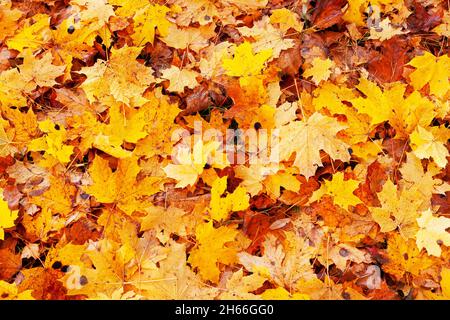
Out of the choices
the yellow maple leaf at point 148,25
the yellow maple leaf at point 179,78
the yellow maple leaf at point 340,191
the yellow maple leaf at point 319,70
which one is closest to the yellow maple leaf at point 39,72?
the yellow maple leaf at point 148,25

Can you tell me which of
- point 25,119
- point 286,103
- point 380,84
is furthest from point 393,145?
point 25,119

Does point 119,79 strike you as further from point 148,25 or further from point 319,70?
point 319,70

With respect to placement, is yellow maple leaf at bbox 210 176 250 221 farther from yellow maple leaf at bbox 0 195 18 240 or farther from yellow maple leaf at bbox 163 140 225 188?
yellow maple leaf at bbox 0 195 18 240

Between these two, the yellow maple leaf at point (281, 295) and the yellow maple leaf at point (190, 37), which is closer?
the yellow maple leaf at point (281, 295)

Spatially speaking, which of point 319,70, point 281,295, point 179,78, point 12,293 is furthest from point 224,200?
point 12,293

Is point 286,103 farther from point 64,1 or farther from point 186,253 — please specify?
point 64,1

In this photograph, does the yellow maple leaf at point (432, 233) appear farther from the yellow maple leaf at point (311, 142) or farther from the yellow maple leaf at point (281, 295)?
the yellow maple leaf at point (281, 295)
